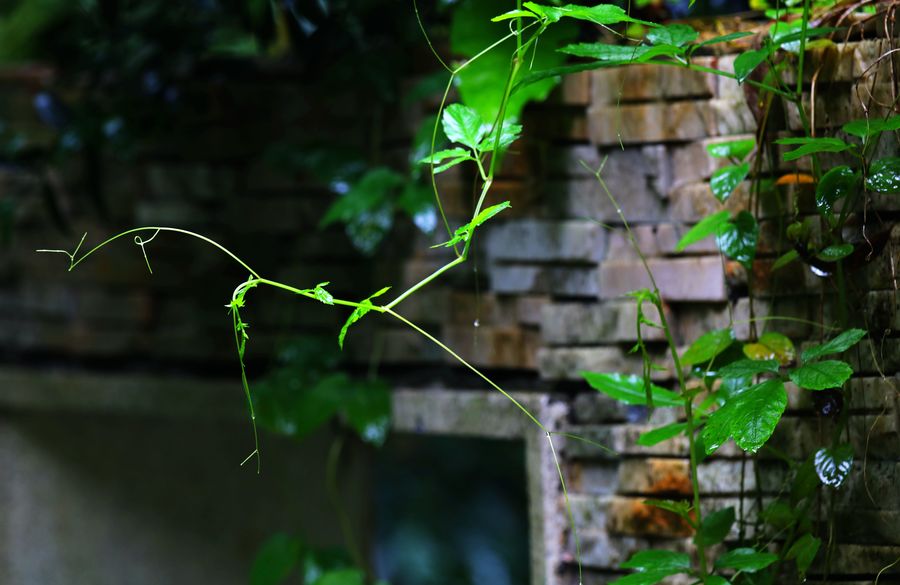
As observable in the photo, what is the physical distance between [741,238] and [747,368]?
→ 0.45 feet

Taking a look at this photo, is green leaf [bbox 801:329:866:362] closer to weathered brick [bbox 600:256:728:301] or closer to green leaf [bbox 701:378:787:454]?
green leaf [bbox 701:378:787:454]

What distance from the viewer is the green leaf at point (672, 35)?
815mm

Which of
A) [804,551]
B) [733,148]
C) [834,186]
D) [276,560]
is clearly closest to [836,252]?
[834,186]

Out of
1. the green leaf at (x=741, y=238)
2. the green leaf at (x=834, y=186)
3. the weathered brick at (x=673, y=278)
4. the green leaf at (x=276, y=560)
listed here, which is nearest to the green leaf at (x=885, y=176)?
the green leaf at (x=834, y=186)

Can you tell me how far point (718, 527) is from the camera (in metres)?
0.91

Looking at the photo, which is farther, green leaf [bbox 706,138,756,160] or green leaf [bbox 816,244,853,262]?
green leaf [bbox 706,138,756,160]

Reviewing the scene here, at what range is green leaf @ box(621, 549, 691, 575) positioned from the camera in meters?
0.85

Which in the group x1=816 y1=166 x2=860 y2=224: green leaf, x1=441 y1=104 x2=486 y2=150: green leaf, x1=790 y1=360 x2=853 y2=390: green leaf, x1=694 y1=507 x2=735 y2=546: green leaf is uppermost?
x1=441 y1=104 x2=486 y2=150: green leaf

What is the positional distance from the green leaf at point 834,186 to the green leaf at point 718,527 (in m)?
0.31

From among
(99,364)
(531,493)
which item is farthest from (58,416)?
(531,493)

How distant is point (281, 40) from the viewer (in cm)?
170

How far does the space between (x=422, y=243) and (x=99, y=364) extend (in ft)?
2.26

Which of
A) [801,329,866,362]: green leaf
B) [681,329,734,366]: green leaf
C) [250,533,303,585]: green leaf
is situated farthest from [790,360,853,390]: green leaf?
[250,533,303,585]: green leaf

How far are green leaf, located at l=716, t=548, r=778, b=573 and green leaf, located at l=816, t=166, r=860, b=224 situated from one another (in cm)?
31
